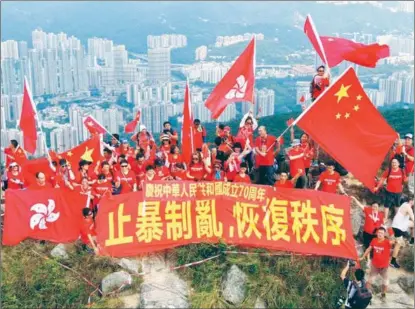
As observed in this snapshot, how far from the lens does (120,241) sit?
1024cm

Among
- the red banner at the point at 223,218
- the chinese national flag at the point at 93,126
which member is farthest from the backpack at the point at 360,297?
the chinese national flag at the point at 93,126

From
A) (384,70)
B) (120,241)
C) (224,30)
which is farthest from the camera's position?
(224,30)

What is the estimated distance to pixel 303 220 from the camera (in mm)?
10195

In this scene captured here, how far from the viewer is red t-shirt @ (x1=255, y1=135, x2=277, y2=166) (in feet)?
37.3

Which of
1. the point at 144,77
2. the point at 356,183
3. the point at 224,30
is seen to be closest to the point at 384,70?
the point at 144,77

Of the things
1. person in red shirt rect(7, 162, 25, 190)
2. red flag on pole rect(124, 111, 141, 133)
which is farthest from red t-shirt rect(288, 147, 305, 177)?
person in red shirt rect(7, 162, 25, 190)

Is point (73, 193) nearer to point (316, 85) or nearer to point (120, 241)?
point (120, 241)

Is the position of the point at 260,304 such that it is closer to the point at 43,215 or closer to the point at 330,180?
the point at 330,180

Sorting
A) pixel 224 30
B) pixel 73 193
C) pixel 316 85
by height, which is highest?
pixel 224 30

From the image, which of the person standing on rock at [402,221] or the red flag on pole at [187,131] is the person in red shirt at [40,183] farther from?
the person standing on rock at [402,221]

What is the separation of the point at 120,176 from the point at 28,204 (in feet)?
6.37

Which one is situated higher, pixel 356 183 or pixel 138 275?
pixel 356 183

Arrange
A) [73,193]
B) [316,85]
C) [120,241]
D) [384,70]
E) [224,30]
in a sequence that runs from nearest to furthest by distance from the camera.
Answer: [120,241] < [73,193] < [316,85] < [384,70] < [224,30]

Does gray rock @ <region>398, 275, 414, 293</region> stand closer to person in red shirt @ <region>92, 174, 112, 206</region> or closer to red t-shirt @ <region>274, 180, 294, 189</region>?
red t-shirt @ <region>274, 180, 294, 189</region>
